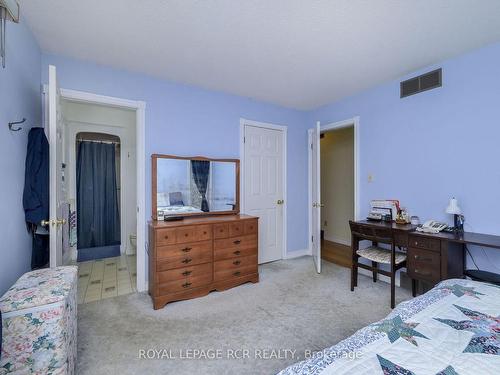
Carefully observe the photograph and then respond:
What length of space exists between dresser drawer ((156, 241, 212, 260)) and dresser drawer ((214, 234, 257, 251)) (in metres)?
0.13

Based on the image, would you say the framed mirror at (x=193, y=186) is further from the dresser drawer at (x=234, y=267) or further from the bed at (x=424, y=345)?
the bed at (x=424, y=345)

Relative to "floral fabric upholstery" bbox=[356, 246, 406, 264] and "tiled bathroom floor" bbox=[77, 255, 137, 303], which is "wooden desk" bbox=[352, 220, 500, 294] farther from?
"tiled bathroom floor" bbox=[77, 255, 137, 303]

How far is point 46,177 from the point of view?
1.97 m

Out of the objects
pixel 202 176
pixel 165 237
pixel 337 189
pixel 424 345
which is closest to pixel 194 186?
pixel 202 176

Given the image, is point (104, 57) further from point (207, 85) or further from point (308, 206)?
point (308, 206)

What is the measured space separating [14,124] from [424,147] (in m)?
3.77

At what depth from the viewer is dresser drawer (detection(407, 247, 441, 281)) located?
2.21 meters

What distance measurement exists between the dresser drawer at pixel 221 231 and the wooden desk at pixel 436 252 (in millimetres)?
1811

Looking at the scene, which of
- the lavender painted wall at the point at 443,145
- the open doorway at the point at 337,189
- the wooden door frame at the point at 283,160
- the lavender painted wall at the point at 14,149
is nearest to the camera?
the lavender painted wall at the point at 14,149

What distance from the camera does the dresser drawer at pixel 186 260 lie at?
2461 millimetres

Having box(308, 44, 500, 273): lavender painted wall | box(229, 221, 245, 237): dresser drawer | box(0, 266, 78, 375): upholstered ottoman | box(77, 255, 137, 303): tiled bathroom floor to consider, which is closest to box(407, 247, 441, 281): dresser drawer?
box(308, 44, 500, 273): lavender painted wall

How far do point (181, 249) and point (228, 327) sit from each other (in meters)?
0.89

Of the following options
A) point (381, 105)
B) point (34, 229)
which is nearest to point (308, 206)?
point (381, 105)

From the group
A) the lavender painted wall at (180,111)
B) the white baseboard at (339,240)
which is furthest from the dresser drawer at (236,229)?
the white baseboard at (339,240)
